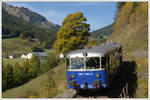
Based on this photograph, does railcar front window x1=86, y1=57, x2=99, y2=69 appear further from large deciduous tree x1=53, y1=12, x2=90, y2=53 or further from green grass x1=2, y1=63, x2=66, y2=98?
large deciduous tree x1=53, y1=12, x2=90, y2=53

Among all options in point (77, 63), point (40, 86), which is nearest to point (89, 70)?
point (77, 63)

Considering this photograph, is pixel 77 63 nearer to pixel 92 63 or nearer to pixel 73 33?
pixel 92 63

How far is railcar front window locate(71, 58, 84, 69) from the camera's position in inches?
521

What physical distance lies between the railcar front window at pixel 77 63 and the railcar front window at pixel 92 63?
0.35 m

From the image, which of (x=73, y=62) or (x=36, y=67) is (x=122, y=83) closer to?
(x=73, y=62)

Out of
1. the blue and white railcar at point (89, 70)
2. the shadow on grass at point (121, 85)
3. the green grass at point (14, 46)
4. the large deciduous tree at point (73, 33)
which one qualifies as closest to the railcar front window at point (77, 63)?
the blue and white railcar at point (89, 70)

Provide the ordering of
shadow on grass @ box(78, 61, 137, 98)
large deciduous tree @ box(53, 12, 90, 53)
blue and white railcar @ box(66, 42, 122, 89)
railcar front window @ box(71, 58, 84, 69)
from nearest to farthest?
blue and white railcar @ box(66, 42, 122, 89) → railcar front window @ box(71, 58, 84, 69) → shadow on grass @ box(78, 61, 137, 98) → large deciduous tree @ box(53, 12, 90, 53)

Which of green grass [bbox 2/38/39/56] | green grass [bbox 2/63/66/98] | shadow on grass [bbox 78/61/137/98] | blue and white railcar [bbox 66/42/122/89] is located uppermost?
green grass [bbox 2/38/39/56]

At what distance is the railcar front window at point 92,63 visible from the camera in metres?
13.0

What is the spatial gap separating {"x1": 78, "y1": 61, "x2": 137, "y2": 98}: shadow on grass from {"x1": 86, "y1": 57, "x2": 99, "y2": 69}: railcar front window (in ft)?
7.33

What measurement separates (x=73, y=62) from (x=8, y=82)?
111 ft

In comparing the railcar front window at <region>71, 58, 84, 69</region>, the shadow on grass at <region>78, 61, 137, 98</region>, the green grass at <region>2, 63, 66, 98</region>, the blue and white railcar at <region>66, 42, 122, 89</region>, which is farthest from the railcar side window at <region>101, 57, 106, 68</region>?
the green grass at <region>2, 63, 66, 98</region>

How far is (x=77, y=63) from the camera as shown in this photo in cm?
1336

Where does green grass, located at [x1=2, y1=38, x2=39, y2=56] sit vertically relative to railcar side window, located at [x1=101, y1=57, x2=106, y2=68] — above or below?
above
